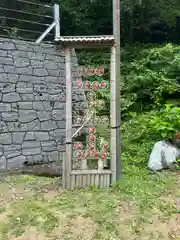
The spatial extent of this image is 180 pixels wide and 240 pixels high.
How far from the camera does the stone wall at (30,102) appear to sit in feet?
17.0

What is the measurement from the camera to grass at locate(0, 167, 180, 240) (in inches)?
121

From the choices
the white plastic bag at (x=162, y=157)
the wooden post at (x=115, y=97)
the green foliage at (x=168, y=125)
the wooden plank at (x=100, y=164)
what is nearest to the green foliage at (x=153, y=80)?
the green foliage at (x=168, y=125)

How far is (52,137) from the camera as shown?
5703mm

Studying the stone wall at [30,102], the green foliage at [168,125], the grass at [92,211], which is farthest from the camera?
the stone wall at [30,102]

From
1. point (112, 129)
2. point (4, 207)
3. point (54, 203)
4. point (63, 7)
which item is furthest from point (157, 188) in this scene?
point (63, 7)

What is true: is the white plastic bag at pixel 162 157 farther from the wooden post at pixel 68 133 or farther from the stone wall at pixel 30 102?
the stone wall at pixel 30 102

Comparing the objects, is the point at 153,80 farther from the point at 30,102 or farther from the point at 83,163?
the point at 83,163

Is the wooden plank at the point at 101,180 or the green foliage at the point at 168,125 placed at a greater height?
the green foliage at the point at 168,125

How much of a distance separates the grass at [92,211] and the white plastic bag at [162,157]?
388 millimetres

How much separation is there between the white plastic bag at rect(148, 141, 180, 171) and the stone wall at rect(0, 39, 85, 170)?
1831 mm

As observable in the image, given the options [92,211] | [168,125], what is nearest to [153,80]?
[168,125]

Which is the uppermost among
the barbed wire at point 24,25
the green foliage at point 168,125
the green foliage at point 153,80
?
the barbed wire at point 24,25

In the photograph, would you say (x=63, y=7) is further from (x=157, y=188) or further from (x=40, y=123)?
(x=157, y=188)

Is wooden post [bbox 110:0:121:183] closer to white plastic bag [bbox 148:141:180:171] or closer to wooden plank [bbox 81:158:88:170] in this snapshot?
wooden plank [bbox 81:158:88:170]
